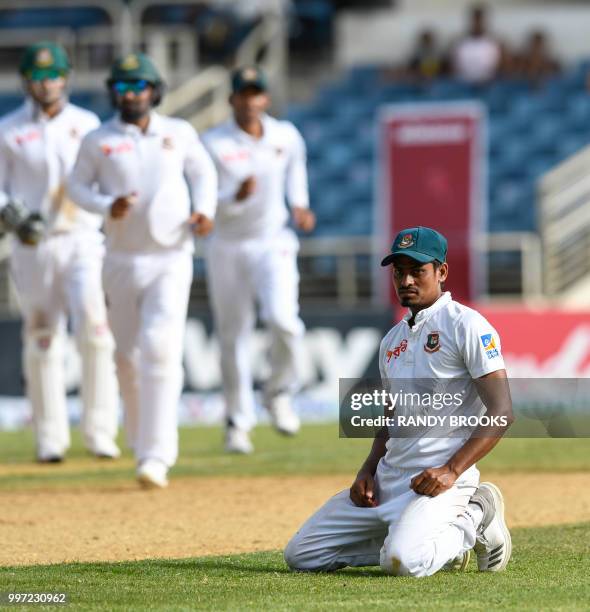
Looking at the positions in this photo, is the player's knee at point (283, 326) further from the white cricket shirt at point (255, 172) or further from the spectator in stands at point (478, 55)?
the spectator in stands at point (478, 55)

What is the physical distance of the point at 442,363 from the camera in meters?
6.30

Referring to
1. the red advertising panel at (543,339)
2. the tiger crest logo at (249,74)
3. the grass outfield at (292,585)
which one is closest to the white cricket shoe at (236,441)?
the tiger crest logo at (249,74)

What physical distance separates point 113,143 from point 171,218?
22.9 inches

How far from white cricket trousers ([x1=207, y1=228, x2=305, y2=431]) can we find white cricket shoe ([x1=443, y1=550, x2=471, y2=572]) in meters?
5.77

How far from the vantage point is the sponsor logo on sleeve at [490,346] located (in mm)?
6207

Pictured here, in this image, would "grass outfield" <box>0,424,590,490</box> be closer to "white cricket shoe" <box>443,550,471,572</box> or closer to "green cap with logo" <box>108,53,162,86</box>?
"green cap with logo" <box>108,53,162,86</box>

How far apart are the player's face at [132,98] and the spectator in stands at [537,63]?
1352cm

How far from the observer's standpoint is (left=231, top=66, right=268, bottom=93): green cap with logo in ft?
39.0

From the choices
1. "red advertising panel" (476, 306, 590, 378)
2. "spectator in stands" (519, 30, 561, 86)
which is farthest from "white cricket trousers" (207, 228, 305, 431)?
"spectator in stands" (519, 30, 561, 86)

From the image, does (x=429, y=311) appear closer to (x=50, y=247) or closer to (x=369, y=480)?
(x=369, y=480)

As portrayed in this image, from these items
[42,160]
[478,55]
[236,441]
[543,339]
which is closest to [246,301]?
[236,441]

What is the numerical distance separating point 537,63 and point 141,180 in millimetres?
13724

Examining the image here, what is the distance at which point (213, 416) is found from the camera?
16969mm

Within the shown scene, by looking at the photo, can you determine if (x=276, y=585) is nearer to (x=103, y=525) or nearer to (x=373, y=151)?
(x=103, y=525)
